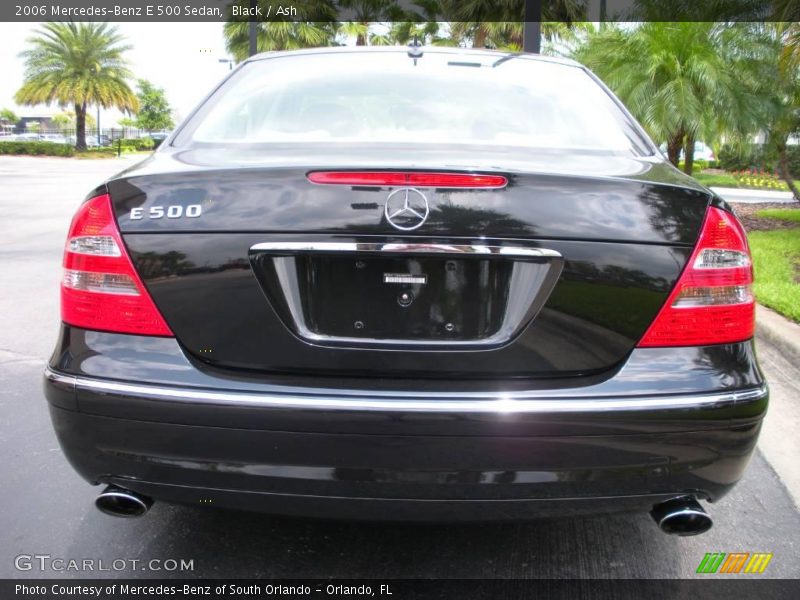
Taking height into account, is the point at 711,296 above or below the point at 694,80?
below

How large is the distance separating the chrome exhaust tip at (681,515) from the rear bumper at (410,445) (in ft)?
0.15

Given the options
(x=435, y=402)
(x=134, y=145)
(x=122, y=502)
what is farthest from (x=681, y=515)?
(x=134, y=145)

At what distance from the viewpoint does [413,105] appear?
8.85ft

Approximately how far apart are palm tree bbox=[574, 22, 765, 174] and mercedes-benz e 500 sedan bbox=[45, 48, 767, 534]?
10.8m

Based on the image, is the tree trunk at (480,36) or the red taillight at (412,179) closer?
the red taillight at (412,179)

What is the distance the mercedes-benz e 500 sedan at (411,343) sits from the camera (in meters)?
1.87

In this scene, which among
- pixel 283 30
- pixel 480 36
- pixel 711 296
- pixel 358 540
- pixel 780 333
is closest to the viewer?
pixel 711 296

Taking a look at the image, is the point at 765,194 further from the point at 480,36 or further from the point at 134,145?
the point at 134,145

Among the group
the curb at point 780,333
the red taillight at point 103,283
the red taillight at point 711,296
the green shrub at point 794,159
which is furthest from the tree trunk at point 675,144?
the green shrub at point 794,159

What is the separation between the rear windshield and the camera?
2484 millimetres

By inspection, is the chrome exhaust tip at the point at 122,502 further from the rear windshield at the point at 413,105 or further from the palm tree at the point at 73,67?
the palm tree at the point at 73,67

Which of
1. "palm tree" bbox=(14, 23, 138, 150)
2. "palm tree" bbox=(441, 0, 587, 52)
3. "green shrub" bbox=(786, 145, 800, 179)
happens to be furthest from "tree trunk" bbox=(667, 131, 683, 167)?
"palm tree" bbox=(14, 23, 138, 150)

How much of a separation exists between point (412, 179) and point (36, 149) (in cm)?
5743

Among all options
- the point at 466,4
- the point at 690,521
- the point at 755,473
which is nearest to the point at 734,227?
the point at 690,521
